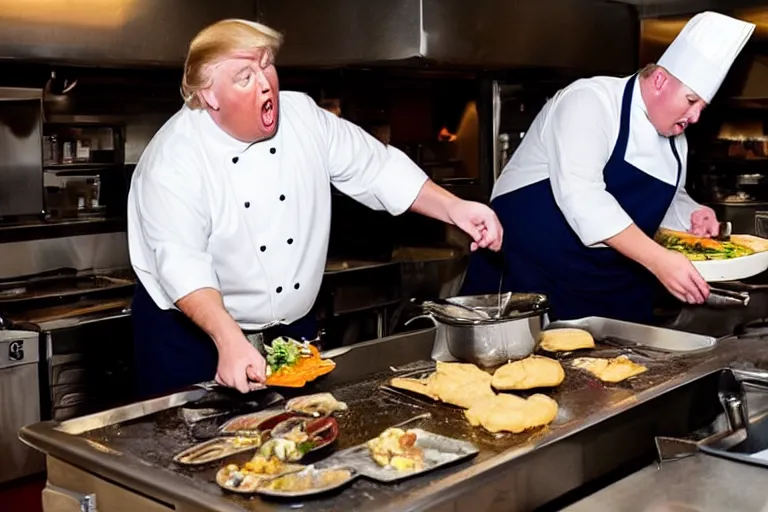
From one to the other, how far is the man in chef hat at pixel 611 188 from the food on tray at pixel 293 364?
3.43 ft

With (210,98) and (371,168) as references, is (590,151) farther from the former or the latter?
(210,98)

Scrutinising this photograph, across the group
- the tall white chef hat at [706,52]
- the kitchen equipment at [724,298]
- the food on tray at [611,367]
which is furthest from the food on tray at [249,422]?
the tall white chef hat at [706,52]

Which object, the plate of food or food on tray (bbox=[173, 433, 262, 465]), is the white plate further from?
food on tray (bbox=[173, 433, 262, 465])

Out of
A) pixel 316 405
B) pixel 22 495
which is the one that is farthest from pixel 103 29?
pixel 316 405

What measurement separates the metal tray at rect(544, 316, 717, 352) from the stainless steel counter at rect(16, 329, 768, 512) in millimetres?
65

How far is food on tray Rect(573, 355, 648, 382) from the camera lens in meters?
2.14

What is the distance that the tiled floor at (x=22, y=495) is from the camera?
3381mm

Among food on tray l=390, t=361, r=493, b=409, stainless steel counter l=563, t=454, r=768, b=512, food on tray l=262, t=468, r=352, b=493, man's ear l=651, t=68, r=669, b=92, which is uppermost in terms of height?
man's ear l=651, t=68, r=669, b=92

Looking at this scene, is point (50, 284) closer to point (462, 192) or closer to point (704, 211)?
point (462, 192)

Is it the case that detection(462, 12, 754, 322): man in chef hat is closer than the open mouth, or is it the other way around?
the open mouth

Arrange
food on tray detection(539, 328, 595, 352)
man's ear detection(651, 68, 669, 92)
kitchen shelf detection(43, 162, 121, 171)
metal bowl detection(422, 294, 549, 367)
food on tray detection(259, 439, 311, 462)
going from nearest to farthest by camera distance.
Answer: food on tray detection(259, 439, 311, 462)
metal bowl detection(422, 294, 549, 367)
food on tray detection(539, 328, 595, 352)
man's ear detection(651, 68, 669, 92)
kitchen shelf detection(43, 162, 121, 171)

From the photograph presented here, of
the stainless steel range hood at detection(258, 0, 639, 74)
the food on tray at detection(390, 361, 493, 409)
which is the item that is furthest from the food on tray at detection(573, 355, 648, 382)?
the stainless steel range hood at detection(258, 0, 639, 74)

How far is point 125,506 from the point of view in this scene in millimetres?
1629

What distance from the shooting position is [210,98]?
7.75ft
